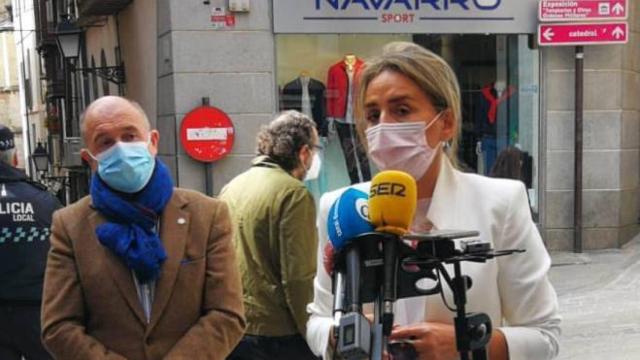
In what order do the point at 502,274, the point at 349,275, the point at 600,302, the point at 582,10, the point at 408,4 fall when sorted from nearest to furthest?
the point at 349,275 → the point at 502,274 → the point at 600,302 → the point at 582,10 → the point at 408,4

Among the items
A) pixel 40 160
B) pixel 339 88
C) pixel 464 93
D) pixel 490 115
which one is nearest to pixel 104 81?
pixel 40 160

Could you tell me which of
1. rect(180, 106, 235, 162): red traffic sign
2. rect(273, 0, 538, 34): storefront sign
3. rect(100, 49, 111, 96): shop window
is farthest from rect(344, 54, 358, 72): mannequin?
rect(100, 49, 111, 96): shop window

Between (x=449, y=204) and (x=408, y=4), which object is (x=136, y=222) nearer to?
(x=449, y=204)

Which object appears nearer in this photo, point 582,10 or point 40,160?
point 582,10

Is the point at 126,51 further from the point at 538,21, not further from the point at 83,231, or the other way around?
the point at 83,231

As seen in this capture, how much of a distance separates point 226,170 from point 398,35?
301 cm

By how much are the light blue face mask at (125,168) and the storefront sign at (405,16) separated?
7.88 m

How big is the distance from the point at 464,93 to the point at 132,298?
9.02 meters

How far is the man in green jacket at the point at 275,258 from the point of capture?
3.75 m

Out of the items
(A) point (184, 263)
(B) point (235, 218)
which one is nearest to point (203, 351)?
(A) point (184, 263)

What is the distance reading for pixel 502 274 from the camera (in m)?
1.97

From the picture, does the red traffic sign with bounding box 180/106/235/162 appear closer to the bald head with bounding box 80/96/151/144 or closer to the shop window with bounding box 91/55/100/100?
the bald head with bounding box 80/96/151/144

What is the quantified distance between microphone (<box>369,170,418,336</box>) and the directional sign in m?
9.68

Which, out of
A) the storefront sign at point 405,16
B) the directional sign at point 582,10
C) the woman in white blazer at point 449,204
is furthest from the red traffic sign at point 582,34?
the woman in white blazer at point 449,204
